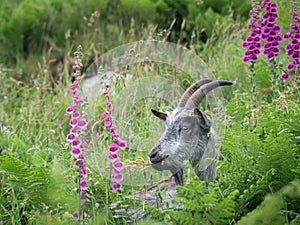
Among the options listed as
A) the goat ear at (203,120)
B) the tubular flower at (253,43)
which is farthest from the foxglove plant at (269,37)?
the goat ear at (203,120)

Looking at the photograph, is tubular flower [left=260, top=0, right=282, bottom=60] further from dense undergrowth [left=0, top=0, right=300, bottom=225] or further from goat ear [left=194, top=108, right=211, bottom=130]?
goat ear [left=194, top=108, right=211, bottom=130]

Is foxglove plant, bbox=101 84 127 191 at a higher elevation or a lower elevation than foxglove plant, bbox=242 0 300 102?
lower

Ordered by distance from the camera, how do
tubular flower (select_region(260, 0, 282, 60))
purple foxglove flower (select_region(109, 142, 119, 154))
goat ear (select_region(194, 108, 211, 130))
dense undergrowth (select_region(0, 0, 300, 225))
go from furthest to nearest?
tubular flower (select_region(260, 0, 282, 60))
goat ear (select_region(194, 108, 211, 130))
purple foxglove flower (select_region(109, 142, 119, 154))
dense undergrowth (select_region(0, 0, 300, 225))

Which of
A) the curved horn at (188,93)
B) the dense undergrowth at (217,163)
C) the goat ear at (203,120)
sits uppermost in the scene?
the curved horn at (188,93)

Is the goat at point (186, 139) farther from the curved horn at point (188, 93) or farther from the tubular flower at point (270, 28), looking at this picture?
the tubular flower at point (270, 28)

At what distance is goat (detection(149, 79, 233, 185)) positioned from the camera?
334 cm

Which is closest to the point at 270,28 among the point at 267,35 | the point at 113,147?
the point at 267,35

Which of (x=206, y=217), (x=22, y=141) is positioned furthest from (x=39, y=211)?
(x=22, y=141)

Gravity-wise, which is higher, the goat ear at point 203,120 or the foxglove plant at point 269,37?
the foxglove plant at point 269,37

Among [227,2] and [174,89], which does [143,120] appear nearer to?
[174,89]

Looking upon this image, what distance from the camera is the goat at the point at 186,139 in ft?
11.0

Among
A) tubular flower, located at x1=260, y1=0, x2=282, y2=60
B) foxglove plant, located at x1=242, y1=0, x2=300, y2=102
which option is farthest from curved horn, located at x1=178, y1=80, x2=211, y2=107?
tubular flower, located at x1=260, y1=0, x2=282, y2=60

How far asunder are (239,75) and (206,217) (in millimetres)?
3621

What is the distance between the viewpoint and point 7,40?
9.38 metres
